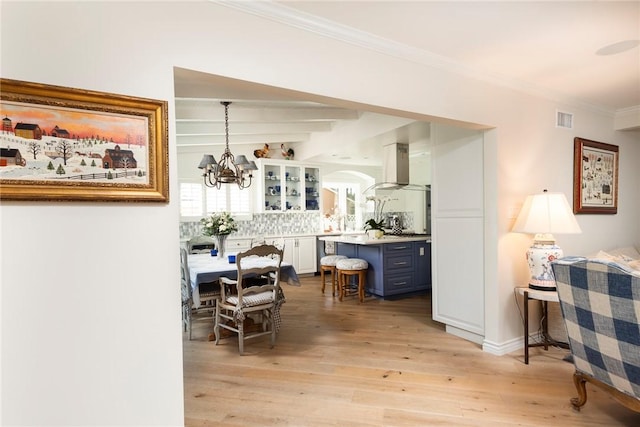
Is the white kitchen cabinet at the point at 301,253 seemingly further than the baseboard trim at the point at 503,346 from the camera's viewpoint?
Yes

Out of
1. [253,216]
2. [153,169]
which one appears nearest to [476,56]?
[153,169]

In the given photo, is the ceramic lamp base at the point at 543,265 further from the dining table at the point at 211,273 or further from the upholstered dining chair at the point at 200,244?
the upholstered dining chair at the point at 200,244

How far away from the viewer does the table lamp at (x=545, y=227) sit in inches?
110

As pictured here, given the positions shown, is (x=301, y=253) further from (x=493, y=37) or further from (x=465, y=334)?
(x=493, y=37)

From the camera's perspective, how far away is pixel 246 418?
213cm

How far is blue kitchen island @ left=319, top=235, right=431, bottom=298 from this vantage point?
4.95 metres

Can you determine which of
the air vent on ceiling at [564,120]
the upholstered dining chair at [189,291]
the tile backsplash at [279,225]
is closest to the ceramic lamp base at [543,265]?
the air vent on ceiling at [564,120]

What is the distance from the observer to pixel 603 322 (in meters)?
1.85

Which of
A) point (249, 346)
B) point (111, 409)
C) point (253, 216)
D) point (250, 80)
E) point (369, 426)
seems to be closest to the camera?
point (111, 409)

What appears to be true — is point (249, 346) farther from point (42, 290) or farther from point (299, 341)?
point (42, 290)

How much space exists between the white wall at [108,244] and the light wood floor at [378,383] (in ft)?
2.66

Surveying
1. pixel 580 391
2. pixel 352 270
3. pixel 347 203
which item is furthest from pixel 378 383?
pixel 347 203

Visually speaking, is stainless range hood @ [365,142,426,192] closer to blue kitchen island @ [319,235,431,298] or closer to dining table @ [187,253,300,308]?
A: blue kitchen island @ [319,235,431,298]

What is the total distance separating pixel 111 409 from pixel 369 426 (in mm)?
1416
